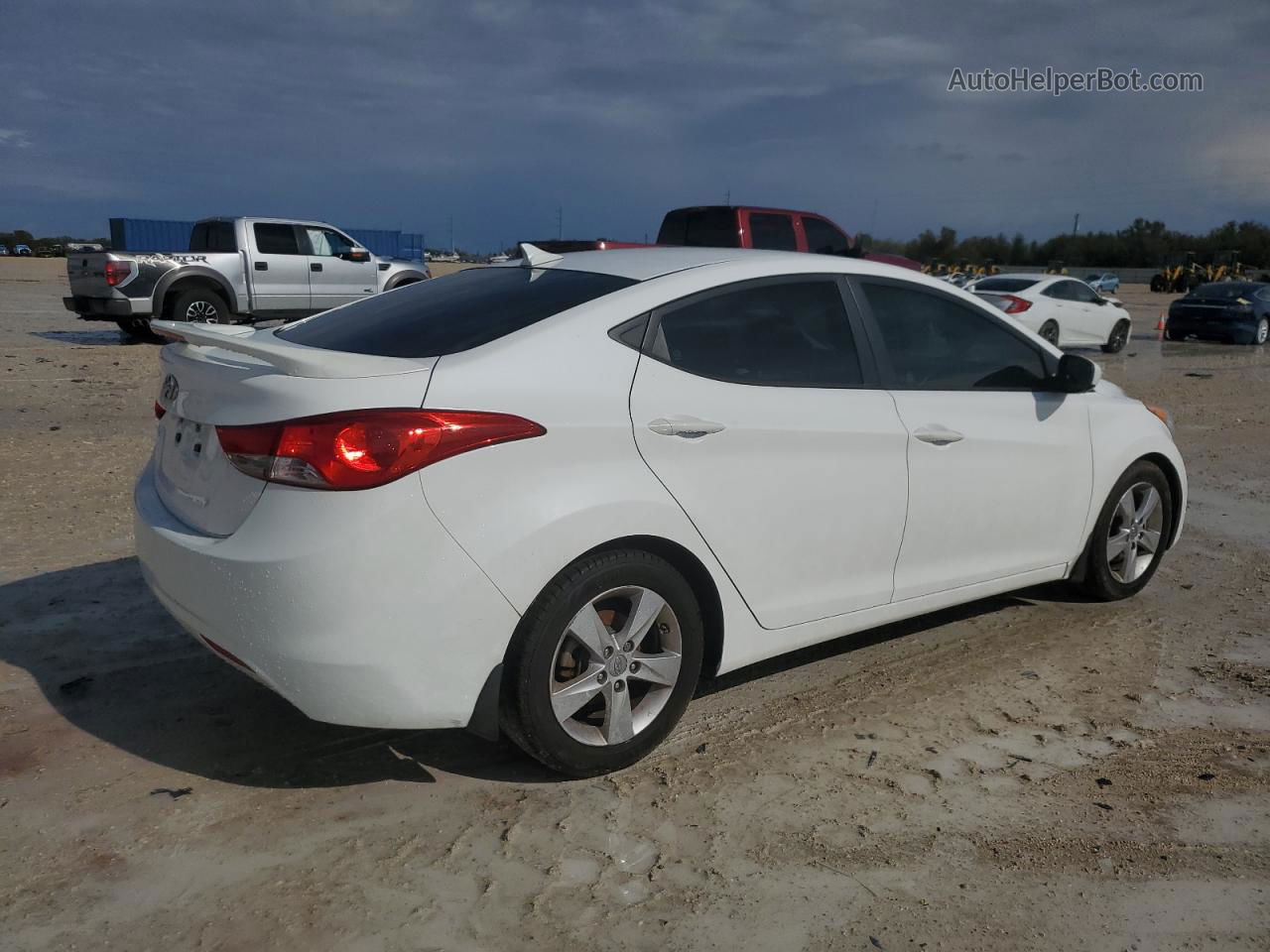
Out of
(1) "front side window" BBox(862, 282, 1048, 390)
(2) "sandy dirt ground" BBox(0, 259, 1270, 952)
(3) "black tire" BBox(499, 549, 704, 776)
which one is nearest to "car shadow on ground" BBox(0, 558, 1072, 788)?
(2) "sandy dirt ground" BBox(0, 259, 1270, 952)

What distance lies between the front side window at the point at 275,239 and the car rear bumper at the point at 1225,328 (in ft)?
62.1

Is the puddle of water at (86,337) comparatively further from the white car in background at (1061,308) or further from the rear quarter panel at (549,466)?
the rear quarter panel at (549,466)

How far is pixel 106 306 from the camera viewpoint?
50.1 feet

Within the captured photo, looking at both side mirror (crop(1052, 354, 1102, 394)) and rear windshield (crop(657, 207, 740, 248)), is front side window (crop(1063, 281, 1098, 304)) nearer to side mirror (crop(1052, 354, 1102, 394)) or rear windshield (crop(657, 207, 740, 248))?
rear windshield (crop(657, 207, 740, 248))

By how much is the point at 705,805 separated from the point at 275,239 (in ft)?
50.0

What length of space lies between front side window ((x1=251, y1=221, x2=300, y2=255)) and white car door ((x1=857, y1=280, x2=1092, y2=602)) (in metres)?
14.1

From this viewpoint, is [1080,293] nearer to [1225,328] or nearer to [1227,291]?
[1225,328]

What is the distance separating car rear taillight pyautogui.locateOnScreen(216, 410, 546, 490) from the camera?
294cm

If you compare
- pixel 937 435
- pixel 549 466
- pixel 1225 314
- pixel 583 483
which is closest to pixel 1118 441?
pixel 937 435

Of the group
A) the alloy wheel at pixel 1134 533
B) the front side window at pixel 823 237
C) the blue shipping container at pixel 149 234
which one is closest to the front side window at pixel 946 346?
the alloy wheel at pixel 1134 533

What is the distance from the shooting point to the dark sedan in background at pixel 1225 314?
77.5 ft

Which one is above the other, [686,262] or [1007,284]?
[1007,284]

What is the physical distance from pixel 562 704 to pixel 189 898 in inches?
44.0

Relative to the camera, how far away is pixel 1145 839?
320 cm
